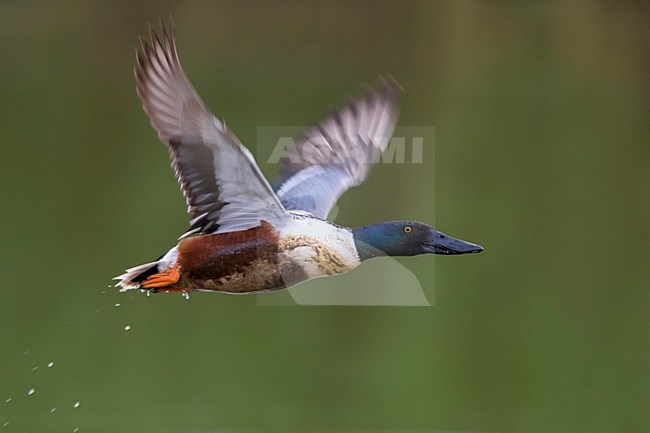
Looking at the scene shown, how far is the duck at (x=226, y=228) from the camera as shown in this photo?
3.49ft

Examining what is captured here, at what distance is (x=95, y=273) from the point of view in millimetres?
2328

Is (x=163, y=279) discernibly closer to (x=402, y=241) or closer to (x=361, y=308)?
(x=402, y=241)

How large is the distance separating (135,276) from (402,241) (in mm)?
315

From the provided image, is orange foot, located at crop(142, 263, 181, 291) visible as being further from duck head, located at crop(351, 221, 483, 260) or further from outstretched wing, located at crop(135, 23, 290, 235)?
duck head, located at crop(351, 221, 483, 260)

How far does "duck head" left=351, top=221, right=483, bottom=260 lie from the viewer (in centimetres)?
115

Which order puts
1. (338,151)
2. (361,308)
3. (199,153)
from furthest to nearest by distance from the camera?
1. (361,308)
2. (338,151)
3. (199,153)

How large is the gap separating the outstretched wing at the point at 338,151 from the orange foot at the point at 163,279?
263 millimetres

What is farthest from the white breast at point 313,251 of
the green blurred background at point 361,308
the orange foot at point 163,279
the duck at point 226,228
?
the green blurred background at point 361,308

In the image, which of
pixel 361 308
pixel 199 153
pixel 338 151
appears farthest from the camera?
pixel 361 308

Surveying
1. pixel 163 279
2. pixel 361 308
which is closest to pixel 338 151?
pixel 163 279

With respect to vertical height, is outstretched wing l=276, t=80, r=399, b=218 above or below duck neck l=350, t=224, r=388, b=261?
above

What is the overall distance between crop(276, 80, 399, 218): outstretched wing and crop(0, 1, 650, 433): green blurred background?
2.29ft

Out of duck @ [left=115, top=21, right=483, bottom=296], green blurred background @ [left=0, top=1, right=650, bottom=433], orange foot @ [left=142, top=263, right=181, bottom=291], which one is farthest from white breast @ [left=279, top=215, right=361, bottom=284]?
green blurred background @ [left=0, top=1, right=650, bottom=433]

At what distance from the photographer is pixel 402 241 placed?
46.3 inches
